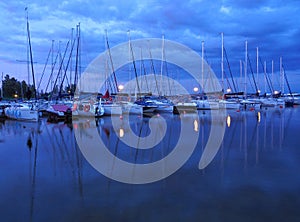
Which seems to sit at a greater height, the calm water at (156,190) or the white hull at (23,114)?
the white hull at (23,114)

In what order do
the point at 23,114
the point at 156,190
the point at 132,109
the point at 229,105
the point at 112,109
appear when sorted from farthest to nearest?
the point at 229,105, the point at 132,109, the point at 112,109, the point at 23,114, the point at 156,190

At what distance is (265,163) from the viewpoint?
7.92 m

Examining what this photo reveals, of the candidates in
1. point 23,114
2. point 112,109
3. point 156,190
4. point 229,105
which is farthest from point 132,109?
point 156,190

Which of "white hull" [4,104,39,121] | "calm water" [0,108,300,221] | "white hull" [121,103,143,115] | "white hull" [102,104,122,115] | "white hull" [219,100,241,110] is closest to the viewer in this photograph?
"calm water" [0,108,300,221]

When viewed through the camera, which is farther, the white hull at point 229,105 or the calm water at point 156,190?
the white hull at point 229,105

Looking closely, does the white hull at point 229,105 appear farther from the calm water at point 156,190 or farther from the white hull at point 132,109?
the calm water at point 156,190

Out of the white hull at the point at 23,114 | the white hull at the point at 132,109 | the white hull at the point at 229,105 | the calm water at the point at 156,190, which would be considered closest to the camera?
the calm water at the point at 156,190

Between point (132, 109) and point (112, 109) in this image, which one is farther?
point (132, 109)

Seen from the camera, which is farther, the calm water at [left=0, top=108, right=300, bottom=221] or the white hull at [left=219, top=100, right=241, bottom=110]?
the white hull at [left=219, top=100, right=241, bottom=110]

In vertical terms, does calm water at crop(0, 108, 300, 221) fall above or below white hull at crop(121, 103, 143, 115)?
below

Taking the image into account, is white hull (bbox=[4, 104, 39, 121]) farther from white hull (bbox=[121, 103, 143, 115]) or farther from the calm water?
the calm water

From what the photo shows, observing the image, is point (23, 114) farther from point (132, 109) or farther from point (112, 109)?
point (132, 109)

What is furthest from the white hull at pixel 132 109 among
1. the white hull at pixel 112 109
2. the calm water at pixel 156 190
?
the calm water at pixel 156 190

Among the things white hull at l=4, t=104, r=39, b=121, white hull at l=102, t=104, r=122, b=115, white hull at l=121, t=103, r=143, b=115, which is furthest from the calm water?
white hull at l=121, t=103, r=143, b=115
